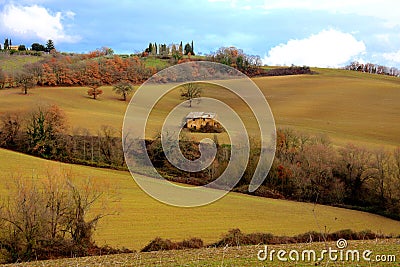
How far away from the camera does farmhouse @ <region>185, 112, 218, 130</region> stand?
5638cm

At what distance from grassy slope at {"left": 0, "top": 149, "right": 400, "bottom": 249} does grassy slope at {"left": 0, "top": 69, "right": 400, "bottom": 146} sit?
55.5 ft

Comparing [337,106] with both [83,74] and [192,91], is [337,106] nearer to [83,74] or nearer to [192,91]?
[192,91]

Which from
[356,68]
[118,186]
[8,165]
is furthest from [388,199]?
[356,68]

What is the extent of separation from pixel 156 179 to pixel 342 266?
31.0m

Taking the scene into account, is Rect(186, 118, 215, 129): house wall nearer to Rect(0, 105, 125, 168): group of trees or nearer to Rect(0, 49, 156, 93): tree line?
Rect(0, 105, 125, 168): group of trees

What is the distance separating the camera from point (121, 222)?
27.3 m

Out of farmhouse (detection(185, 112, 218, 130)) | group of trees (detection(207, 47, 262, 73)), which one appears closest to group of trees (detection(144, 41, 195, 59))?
group of trees (detection(207, 47, 262, 73))

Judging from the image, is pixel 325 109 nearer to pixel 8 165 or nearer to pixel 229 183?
pixel 229 183

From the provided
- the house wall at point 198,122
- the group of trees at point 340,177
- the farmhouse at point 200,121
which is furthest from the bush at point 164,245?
the house wall at point 198,122

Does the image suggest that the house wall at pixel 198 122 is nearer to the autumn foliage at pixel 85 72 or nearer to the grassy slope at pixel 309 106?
the grassy slope at pixel 309 106

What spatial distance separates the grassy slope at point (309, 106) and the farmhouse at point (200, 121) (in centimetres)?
524

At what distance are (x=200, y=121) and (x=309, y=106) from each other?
2969 centimetres

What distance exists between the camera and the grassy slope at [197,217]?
84.3ft

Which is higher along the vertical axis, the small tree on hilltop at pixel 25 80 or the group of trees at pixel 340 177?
the small tree on hilltop at pixel 25 80
